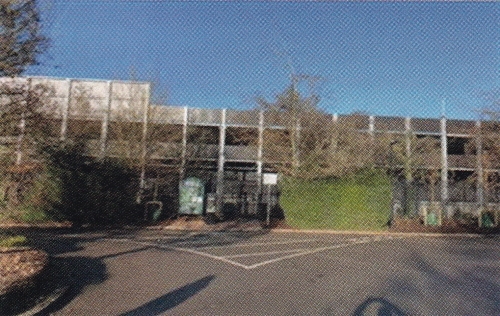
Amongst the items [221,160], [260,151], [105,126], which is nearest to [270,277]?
[260,151]

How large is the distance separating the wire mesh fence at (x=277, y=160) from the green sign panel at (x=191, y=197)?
51 millimetres

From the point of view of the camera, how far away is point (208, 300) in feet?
18.8

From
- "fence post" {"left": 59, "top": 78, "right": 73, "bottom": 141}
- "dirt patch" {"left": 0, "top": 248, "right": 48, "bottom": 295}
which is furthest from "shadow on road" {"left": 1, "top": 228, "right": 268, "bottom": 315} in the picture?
"fence post" {"left": 59, "top": 78, "right": 73, "bottom": 141}

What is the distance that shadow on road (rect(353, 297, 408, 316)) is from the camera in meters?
5.18

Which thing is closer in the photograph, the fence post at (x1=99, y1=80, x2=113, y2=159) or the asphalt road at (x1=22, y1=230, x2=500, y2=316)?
the asphalt road at (x1=22, y1=230, x2=500, y2=316)

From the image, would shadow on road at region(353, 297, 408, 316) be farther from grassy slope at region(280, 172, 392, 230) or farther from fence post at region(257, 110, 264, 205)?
fence post at region(257, 110, 264, 205)

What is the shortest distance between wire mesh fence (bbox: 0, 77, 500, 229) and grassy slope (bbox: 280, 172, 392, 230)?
0.04 metres

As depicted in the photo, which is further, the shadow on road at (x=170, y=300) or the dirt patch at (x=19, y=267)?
the dirt patch at (x=19, y=267)

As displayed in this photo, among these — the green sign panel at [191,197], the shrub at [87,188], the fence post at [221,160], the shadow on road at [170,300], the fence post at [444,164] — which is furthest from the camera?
the fence post at [221,160]

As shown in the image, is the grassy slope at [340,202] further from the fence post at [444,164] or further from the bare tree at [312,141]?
the fence post at [444,164]

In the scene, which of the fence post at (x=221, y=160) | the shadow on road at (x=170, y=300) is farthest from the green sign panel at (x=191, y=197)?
the shadow on road at (x=170, y=300)

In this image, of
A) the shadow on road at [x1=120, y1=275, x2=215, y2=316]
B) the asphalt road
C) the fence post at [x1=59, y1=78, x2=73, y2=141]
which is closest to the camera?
the shadow on road at [x1=120, y1=275, x2=215, y2=316]

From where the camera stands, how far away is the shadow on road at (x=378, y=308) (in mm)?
5184

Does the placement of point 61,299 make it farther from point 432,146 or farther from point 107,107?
point 432,146
